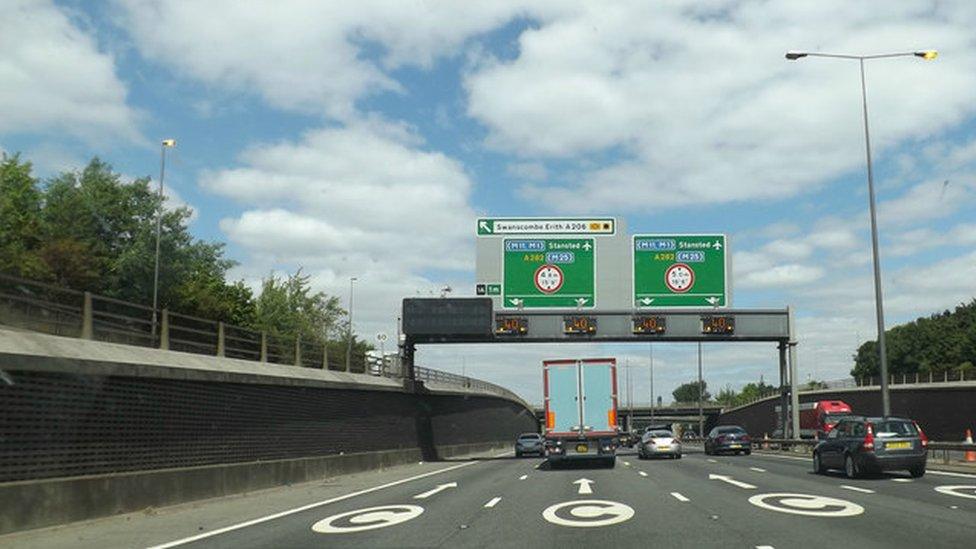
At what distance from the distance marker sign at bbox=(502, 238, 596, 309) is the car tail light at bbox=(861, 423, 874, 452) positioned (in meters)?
17.0

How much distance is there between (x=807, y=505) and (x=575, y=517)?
13.0 ft

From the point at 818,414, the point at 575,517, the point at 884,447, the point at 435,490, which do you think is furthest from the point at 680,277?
the point at 818,414

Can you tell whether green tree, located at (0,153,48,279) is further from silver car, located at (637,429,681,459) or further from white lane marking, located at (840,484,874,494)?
white lane marking, located at (840,484,874,494)

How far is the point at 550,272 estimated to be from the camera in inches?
1453

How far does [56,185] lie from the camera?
70.0 m

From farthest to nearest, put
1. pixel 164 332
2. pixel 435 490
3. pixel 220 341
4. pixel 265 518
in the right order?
1. pixel 220 341
2. pixel 435 490
3. pixel 164 332
4. pixel 265 518

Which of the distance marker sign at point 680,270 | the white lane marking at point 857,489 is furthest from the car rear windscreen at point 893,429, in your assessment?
the distance marker sign at point 680,270

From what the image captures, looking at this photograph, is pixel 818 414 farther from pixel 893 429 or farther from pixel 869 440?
pixel 869 440

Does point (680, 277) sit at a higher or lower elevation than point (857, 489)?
higher

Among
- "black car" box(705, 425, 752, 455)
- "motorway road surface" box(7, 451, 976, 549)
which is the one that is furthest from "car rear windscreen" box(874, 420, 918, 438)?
"black car" box(705, 425, 752, 455)

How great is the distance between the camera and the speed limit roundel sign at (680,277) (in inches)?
1443

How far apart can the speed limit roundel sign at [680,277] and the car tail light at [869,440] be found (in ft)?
54.0

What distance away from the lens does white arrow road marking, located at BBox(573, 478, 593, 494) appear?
715 inches

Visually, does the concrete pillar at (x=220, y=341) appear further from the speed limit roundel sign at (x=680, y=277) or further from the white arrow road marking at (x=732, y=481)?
the speed limit roundel sign at (x=680, y=277)
